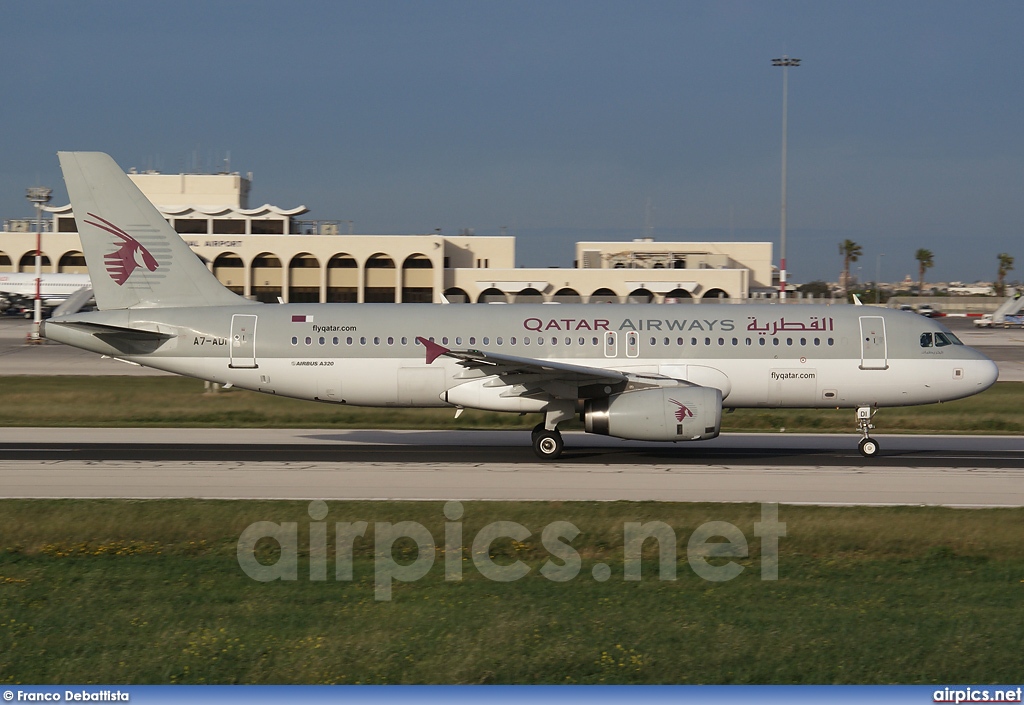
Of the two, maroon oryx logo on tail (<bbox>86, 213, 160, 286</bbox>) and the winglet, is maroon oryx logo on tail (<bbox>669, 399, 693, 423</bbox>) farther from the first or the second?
maroon oryx logo on tail (<bbox>86, 213, 160, 286</bbox>)

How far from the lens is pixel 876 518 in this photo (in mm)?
16250

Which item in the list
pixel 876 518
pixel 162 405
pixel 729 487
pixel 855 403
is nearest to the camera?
pixel 876 518

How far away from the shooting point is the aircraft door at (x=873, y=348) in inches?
961

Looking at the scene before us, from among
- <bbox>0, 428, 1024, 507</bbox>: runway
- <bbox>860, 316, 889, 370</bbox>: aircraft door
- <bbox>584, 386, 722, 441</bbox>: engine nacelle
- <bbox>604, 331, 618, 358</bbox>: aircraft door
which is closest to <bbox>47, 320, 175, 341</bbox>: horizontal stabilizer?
<bbox>0, 428, 1024, 507</bbox>: runway

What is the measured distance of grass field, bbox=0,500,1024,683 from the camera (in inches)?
372

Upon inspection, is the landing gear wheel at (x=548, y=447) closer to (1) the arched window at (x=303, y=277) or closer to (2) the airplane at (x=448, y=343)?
(2) the airplane at (x=448, y=343)

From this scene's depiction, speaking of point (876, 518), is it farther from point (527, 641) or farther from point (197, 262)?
point (197, 262)

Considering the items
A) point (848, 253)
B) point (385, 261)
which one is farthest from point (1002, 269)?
point (385, 261)

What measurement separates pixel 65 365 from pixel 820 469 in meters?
40.0

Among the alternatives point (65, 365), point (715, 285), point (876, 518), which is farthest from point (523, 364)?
point (715, 285)

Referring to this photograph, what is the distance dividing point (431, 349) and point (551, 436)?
11.7 feet

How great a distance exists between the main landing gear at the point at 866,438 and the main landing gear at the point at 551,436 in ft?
23.6

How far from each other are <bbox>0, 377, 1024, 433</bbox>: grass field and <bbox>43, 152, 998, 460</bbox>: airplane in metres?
6.14

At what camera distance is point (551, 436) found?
23547 mm
